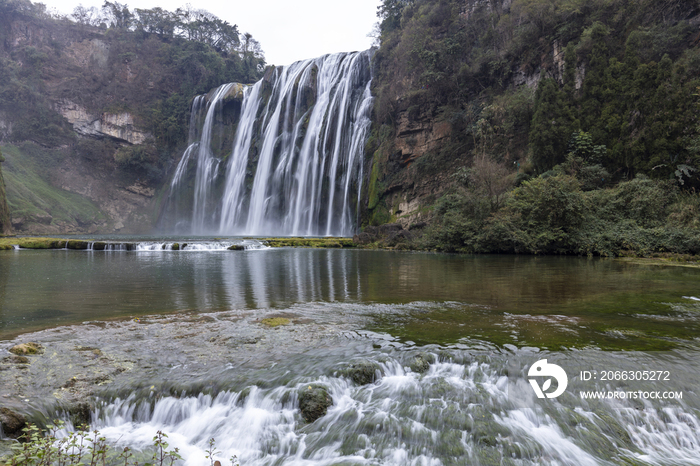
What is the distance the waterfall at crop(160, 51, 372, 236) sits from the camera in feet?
115

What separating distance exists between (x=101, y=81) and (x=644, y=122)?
221 feet

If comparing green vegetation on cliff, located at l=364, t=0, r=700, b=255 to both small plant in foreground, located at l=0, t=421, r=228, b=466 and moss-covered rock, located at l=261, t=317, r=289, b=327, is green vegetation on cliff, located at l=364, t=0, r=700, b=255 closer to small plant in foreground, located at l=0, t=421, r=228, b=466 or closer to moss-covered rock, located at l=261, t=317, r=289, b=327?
moss-covered rock, located at l=261, t=317, r=289, b=327

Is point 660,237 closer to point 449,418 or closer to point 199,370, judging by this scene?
point 449,418

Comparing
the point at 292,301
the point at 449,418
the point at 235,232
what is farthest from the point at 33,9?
the point at 449,418

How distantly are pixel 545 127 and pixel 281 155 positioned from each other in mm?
26213

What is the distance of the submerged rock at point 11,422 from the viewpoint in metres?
2.73

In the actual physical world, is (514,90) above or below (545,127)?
above

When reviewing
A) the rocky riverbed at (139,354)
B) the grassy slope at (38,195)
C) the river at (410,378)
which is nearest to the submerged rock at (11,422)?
the rocky riverbed at (139,354)

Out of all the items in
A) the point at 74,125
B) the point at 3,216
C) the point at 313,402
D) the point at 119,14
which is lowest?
the point at 313,402

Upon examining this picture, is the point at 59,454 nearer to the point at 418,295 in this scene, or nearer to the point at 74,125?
the point at 418,295

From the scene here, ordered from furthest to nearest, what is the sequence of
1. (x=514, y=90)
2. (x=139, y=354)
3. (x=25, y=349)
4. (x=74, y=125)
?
(x=74, y=125), (x=514, y=90), (x=139, y=354), (x=25, y=349)

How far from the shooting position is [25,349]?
399cm

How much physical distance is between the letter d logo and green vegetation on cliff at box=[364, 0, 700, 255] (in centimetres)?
1426

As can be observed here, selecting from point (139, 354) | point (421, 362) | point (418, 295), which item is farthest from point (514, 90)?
point (139, 354)
